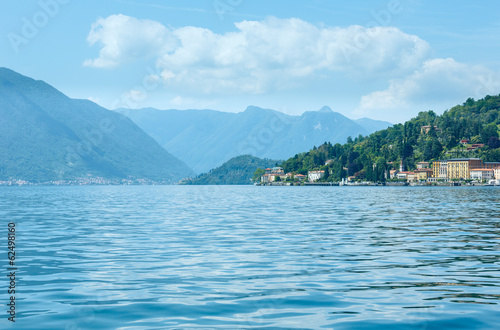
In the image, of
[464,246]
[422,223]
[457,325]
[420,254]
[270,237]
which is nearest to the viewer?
[457,325]

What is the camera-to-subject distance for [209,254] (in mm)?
28734

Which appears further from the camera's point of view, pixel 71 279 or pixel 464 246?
pixel 464 246

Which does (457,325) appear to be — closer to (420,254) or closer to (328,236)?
(420,254)

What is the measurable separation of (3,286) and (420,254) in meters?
19.2

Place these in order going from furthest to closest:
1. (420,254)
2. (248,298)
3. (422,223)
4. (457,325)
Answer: (422,223), (420,254), (248,298), (457,325)

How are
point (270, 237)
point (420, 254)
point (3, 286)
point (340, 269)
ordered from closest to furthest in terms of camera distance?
1. point (3, 286)
2. point (340, 269)
3. point (420, 254)
4. point (270, 237)

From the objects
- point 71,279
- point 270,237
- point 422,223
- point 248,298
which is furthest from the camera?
point 422,223

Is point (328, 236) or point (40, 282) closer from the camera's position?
point (40, 282)

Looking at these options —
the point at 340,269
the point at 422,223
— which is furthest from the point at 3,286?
the point at 422,223

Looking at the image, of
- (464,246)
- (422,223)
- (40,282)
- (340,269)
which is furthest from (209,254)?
(422,223)

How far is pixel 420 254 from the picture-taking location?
93.0 feet

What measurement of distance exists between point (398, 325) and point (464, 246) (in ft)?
59.0

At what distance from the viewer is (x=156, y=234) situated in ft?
129

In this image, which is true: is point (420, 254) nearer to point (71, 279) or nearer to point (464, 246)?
point (464, 246)
